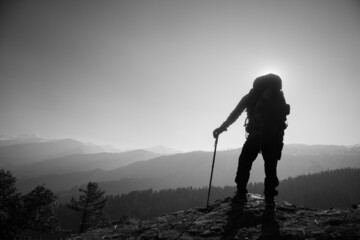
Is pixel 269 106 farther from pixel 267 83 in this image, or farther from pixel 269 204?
pixel 269 204

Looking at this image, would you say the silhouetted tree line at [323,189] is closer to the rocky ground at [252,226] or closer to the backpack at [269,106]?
the backpack at [269,106]

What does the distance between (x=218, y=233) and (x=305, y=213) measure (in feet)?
7.79

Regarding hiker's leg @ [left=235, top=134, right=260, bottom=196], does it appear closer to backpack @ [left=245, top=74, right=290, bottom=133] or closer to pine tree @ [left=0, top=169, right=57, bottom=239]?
backpack @ [left=245, top=74, right=290, bottom=133]

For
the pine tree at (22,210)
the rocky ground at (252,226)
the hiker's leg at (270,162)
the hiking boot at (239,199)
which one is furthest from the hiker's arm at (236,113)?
the pine tree at (22,210)

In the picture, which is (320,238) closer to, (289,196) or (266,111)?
(266,111)

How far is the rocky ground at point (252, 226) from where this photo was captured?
13.5 feet

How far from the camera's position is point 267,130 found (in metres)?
6.61

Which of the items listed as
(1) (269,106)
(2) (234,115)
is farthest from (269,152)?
(2) (234,115)

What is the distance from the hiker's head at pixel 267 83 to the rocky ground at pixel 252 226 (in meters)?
3.31

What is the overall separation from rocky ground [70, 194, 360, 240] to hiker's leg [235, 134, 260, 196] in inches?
23.5

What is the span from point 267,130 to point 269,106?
2.31ft

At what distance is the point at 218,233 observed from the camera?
15.8 feet

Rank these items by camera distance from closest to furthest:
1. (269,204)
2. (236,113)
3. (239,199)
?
(269,204)
(239,199)
(236,113)

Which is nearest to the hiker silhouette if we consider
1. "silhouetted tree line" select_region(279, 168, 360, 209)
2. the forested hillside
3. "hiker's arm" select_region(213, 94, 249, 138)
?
"hiker's arm" select_region(213, 94, 249, 138)
